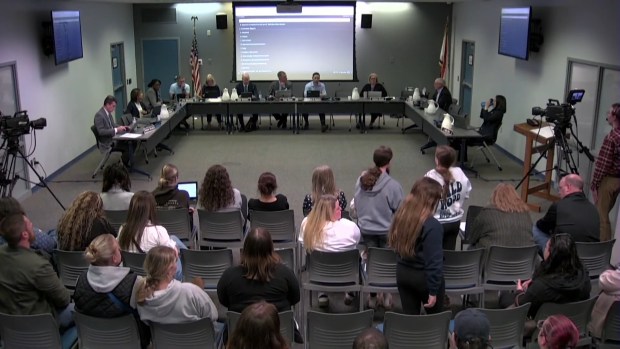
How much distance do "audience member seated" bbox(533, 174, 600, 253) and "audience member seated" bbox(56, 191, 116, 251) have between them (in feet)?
11.8

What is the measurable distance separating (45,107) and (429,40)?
10.2m

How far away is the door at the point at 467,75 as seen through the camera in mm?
14273

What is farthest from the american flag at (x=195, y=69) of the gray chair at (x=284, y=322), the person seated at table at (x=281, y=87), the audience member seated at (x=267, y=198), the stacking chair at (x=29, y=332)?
the gray chair at (x=284, y=322)

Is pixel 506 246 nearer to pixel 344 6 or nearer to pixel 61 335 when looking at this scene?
pixel 61 335

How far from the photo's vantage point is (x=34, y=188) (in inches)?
361

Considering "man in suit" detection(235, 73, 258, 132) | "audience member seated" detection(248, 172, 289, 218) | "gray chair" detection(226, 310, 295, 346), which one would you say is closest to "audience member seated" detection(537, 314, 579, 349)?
"gray chair" detection(226, 310, 295, 346)

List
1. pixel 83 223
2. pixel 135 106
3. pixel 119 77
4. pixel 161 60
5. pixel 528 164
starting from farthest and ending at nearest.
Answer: pixel 161 60 < pixel 119 77 < pixel 135 106 < pixel 528 164 < pixel 83 223

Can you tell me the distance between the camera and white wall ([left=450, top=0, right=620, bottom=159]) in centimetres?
807

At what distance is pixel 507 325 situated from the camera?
12.3 feet

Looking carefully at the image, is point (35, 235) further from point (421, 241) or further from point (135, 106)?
point (135, 106)

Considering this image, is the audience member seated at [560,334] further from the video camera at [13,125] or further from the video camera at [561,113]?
the video camera at [13,125]

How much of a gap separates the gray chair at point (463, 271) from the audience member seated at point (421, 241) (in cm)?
72

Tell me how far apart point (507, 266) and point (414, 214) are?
136 centimetres

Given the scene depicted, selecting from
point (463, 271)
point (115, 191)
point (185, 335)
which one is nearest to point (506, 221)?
point (463, 271)
